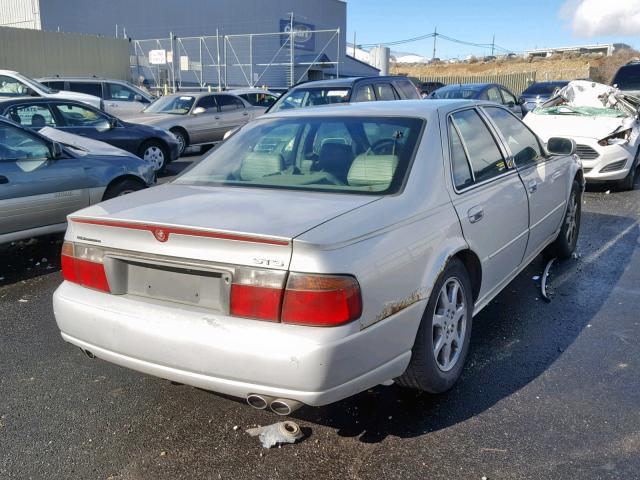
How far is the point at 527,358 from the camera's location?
147 inches

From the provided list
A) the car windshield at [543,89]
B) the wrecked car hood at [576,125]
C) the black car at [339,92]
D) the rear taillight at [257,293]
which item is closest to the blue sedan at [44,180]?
the rear taillight at [257,293]

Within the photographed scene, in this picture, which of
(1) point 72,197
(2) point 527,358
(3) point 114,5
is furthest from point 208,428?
(3) point 114,5

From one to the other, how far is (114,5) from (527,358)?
33.6 meters

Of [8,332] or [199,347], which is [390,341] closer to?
[199,347]

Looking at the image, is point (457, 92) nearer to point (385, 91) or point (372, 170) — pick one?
point (385, 91)

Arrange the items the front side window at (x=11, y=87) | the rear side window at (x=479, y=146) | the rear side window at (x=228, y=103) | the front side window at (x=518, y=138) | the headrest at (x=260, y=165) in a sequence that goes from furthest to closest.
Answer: the rear side window at (x=228, y=103) < the front side window at (x=11, y=87) < the front side window at (x=518, y=138) < the rear side window at (x=479, y=146) < the headrest at (x=260, y=165)

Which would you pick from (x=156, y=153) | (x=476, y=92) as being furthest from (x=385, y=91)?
(x=156, y=153)

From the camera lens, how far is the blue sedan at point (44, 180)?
5.45 metres

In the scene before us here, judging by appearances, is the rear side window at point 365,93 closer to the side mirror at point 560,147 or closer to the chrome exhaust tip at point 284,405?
the side mirror at point 560,147

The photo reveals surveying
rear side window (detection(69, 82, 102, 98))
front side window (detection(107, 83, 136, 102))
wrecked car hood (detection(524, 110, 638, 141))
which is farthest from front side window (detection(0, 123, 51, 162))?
front side window (detection(107, 83, 136, 102))

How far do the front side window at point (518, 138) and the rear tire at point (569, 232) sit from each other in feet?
3.08

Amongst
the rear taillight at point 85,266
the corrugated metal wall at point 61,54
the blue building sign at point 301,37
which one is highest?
the blue building sign at point 301,37

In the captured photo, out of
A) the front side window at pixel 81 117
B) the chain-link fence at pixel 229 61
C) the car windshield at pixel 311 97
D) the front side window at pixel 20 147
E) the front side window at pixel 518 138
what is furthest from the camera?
the chain-link fence at pixel 229 61

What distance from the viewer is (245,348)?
95.8 inches
